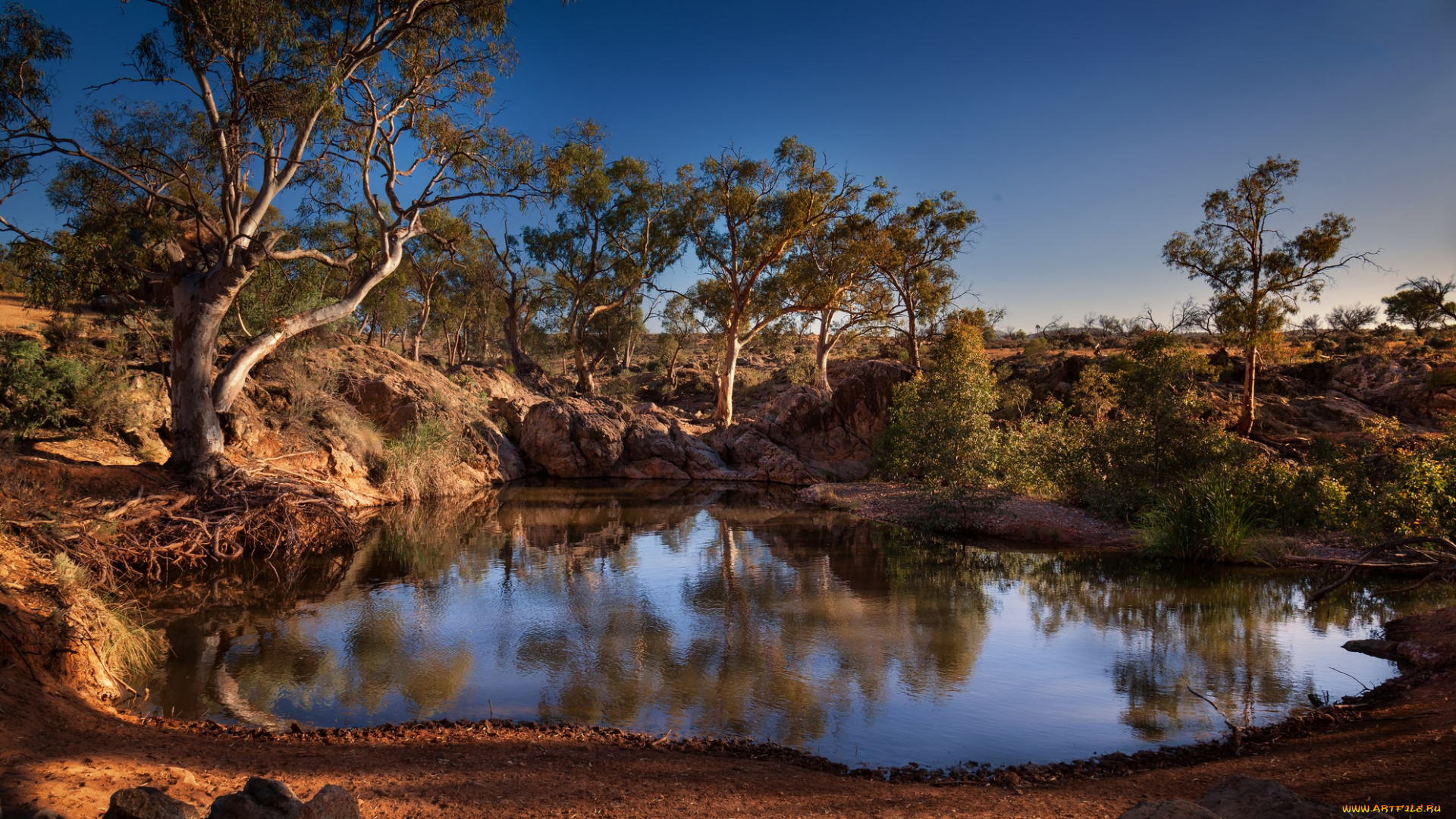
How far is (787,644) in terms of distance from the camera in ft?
27.0

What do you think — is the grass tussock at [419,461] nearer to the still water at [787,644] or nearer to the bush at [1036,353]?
the still water at [787,644]

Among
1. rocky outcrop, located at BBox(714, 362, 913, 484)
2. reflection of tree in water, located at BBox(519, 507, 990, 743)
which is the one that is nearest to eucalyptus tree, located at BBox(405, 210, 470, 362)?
rocky outcrop, located at BBox(714, 362, 913, 484)

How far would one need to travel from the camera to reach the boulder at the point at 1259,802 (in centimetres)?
282

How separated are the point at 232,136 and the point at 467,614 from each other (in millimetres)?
9700

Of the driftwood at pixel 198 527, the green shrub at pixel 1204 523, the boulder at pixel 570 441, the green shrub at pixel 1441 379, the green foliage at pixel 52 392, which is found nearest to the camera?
the driftwood at pixel 198 527

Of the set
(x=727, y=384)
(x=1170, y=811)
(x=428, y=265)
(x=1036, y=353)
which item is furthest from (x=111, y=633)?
(x=1036, y=353)

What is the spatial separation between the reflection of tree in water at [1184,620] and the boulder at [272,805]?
612 centimetres

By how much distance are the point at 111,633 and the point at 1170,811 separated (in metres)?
8.42

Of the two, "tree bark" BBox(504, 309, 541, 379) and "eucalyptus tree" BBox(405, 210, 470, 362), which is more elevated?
"eucalyptus tree" BBox(405, 210, 470, 362)

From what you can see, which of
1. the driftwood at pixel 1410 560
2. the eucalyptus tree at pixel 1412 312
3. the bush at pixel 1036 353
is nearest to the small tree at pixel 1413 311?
the eucalyptus tree at pixel 1412 312

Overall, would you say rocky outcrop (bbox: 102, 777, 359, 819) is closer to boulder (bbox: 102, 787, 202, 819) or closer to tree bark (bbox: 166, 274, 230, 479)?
boulder (bbox: 102, 787, 202, 819)

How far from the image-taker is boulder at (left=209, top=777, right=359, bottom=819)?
8.89 ft

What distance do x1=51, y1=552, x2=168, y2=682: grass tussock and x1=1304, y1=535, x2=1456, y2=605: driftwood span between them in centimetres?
1032

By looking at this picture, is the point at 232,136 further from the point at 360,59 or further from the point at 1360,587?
the point at 1360,587
